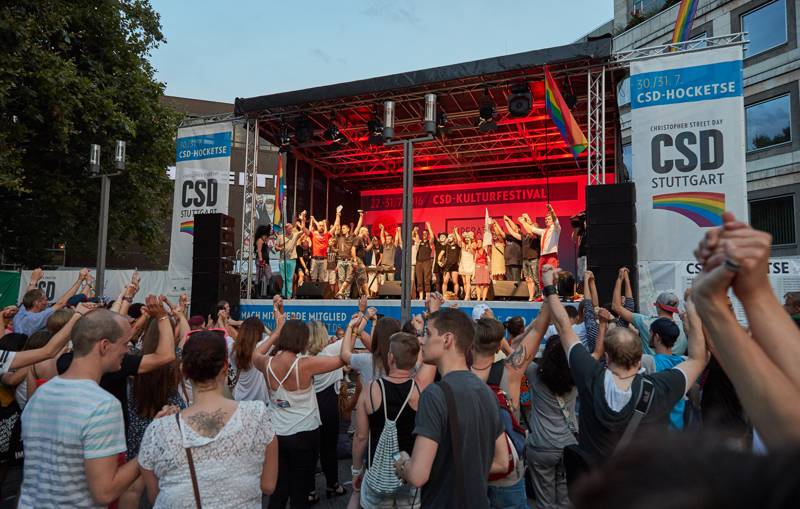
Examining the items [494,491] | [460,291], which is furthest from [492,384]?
[460,291]

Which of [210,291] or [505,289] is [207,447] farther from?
[505,289]

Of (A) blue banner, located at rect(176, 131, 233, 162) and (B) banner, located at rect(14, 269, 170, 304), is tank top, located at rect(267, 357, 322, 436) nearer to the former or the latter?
(A) blue banner, located at rect(176, 131, 233, 162)

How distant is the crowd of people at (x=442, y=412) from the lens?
0.63 meters

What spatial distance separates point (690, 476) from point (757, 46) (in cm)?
2386

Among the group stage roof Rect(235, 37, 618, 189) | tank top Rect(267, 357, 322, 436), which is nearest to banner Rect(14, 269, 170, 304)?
stage roof Rect(235, 37, 618, 189)

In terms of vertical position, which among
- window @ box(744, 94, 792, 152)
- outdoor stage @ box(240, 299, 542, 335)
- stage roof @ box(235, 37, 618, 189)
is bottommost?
outdoor stage @ box(240, 299, 542, 335)

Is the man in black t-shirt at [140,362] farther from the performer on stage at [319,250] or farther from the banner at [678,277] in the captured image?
the performer on stage at [319,250]

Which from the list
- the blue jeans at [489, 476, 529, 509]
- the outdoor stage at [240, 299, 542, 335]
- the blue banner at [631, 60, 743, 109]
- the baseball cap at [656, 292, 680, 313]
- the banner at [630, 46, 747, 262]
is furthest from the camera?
the outdoor stage at [240, 299, 542, 335]

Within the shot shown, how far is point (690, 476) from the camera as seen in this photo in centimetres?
55

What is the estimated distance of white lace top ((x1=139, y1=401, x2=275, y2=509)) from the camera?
2094 millimetres

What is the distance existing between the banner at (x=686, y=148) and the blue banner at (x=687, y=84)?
0.01m

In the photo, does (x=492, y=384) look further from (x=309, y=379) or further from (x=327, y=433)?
(x=327, y=433)

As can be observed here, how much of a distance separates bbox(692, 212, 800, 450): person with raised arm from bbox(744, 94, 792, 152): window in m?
21.9

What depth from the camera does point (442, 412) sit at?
2.19 m
